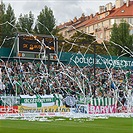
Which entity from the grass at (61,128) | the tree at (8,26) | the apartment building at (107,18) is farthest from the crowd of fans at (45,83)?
the apartment building at (107,18)

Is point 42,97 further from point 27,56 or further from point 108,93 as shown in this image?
point 27,56

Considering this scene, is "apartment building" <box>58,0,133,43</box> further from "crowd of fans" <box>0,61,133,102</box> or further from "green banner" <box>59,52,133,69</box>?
"crowd of fans" <box>0,61,133,102</box>

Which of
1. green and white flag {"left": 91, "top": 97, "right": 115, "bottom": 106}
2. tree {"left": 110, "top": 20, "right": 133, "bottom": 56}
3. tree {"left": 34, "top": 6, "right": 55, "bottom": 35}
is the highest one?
tree {"left": 34, "top": 6, "right": 55, "bottom": 35}

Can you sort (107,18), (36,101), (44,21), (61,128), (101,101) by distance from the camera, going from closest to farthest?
1. (61,128)
2. (36,101)
3. (101,101)
4. (44,21)
5. (107,18)

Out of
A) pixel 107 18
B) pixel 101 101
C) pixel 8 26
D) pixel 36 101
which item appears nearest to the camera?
pixel 36 101

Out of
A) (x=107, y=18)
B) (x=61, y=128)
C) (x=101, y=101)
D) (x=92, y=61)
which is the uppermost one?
(x=107, y=18)

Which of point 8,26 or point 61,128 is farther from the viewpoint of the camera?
point 8,26

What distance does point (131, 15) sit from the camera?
111688 millimetres

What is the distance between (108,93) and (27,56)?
31.5 ft

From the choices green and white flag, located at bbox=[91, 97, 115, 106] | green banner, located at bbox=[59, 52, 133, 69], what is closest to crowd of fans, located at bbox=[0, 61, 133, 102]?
green and white flag, located at bbox=[91, 97, 115, 106]

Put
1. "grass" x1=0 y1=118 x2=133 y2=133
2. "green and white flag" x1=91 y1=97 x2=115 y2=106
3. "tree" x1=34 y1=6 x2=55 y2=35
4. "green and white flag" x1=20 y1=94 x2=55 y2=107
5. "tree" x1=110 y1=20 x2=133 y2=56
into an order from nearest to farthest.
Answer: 1. "grass" x1=0 y1=118 x2=133 y2=133
2. "green and white flag" x1=20 y1=94 x2=55 y2=107
3. "green and white flag" x1=91 y1=97 x2=115 y2=106
4. "tree" x1=110 y1=20 x2=133 y2=56
5. "tree" x1=34 y1=6 x2=55 y2=35

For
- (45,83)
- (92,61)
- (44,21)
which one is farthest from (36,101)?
(44,21)

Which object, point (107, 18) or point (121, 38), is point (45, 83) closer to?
point (121, 38)

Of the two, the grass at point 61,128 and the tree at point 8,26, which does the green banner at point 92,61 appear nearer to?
the tree at point 8,26
